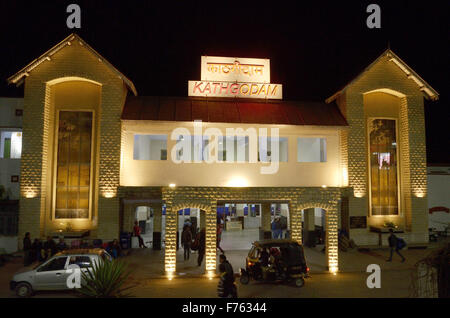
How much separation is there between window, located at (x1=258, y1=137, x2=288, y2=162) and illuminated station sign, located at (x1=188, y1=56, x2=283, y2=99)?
2.88 meters

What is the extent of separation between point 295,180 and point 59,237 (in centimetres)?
1331

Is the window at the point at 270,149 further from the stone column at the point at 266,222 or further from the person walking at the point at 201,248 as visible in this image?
the person walking at the point at 201,248

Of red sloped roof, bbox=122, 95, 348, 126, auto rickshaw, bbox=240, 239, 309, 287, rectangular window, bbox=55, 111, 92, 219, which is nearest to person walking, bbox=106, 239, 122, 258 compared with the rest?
rectangular window, bbox=55, 111, 92, 219

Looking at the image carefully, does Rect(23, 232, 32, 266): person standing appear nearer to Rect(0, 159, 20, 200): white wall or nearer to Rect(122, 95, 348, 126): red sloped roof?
Rect(0, 159, 20, 200): white wall

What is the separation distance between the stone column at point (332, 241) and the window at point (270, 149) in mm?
6385

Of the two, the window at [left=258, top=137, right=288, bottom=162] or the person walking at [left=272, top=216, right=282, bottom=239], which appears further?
the person walking at [left=272, top=216, right=282, bottom=239]

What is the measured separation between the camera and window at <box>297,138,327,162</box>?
2152 cm

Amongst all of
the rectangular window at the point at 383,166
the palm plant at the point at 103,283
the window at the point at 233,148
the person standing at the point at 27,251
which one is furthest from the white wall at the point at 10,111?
the rectangular window at the point at 383,166

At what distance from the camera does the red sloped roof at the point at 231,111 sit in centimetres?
1881

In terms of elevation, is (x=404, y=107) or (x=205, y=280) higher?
(x=404, y=107)

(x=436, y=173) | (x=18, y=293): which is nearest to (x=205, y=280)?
(x=18, y=293)

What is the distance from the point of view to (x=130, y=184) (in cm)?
1858

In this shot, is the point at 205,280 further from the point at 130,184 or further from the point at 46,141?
the point at 46,141

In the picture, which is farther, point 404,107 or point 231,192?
point 404,107
